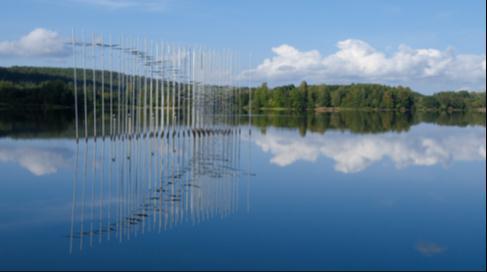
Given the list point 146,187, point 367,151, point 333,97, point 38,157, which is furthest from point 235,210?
point 333,97

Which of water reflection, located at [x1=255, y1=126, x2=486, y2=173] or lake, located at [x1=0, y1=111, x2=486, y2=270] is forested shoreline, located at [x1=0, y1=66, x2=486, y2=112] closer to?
water reflection, located at [x1=255, y1=126, x2=486, y2=173]

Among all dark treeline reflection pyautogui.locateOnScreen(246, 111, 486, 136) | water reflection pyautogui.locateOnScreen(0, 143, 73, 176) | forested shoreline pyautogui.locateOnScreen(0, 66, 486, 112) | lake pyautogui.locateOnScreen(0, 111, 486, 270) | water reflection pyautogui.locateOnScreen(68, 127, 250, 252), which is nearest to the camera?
lake pyautogui.locateOnScreen(0, 111, 486, 270)

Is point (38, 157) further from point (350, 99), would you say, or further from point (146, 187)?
point (350, 99)

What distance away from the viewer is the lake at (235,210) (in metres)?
8.20

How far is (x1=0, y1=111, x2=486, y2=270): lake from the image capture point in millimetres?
8195

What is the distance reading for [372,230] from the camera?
997 cm

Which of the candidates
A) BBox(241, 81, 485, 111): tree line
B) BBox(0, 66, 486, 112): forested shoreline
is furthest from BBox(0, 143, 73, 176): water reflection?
BBox(241, 81, 485, 111): tree line

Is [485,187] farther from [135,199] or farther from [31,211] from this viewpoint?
[31,211]

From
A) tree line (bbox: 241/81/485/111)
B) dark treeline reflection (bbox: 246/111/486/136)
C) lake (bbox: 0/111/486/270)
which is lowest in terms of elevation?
lake (bbox: 0/111/486/270)

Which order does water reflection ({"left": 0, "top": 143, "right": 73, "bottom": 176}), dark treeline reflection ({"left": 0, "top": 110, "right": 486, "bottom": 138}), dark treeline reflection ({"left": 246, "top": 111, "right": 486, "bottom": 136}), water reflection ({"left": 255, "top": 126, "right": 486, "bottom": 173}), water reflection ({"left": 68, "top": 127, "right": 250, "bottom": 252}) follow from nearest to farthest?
water reflection ({"left": 68, "top": 127, "right": 250, "bottom": 252})
water reflection ({"left": 0, "top": 143, "right": 73, "bottom": 176})
water reflection ({"left": 255, "top": 126, "right": 486, "bottom": 173})
dark treeline reflection ({"left": 0, "top": 110, "right": 486, "bottom": 138})
dark treeline reflection ({"left": 246, "top": 111, "right": 486, "bottom": 136})

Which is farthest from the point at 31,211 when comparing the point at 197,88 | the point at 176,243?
the point at 197,88

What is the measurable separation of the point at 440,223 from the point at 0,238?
851cm

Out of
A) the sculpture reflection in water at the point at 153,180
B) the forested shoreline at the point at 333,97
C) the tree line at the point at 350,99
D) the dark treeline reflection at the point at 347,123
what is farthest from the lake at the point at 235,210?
the tree line at the point at 350,99

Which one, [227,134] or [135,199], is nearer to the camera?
[135,199]
